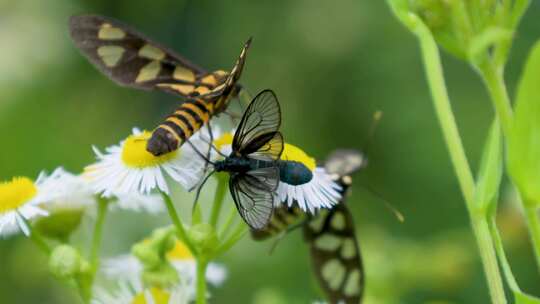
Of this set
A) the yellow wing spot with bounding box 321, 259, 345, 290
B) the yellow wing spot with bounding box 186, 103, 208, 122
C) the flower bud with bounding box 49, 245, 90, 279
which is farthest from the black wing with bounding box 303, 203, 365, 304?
the flower bud with bounding box 49, 245, 90, 279

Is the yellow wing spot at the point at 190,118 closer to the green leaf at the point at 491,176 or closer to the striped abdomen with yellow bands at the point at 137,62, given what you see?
the striped abdomen with yellow bands at the point at 137,62

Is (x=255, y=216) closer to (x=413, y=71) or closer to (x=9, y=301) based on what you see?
(x=9, y=301)

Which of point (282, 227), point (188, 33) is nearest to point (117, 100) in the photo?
point (188, 33)

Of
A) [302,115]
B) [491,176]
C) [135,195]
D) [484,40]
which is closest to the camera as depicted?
[484,40]

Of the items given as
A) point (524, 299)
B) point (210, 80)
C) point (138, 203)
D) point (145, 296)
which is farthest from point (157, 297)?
point (524, 299)

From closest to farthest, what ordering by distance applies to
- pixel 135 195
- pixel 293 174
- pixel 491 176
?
pixel 491 176 → pixel 293 174 → pixel 135 195

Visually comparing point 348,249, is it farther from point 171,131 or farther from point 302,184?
point 171,131

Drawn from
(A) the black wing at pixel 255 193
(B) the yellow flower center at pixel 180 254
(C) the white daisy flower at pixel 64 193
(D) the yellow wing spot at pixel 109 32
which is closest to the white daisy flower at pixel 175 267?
(B) the yellow flower center at pixel 180 254
